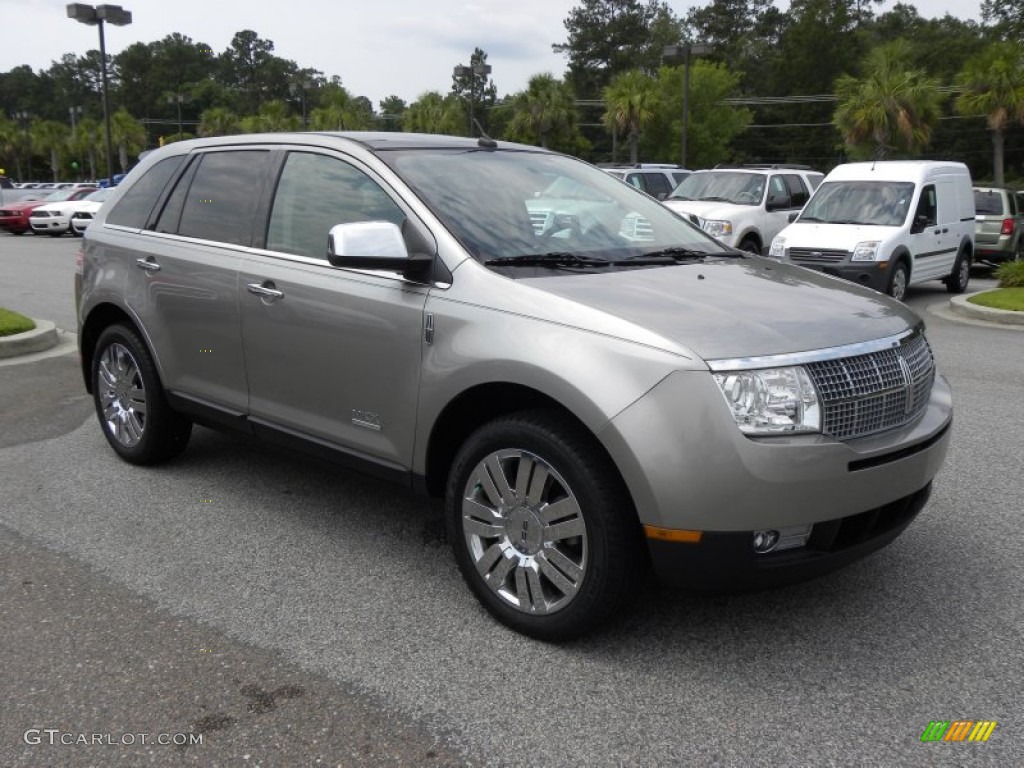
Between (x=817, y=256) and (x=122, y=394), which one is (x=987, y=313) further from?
(x=122, y=394)

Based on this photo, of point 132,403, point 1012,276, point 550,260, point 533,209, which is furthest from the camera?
point 1012,276

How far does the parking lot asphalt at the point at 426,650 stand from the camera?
2891 mm

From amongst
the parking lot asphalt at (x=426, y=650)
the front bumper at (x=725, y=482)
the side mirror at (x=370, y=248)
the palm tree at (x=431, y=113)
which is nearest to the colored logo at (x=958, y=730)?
the parking lot asphalt at (x=426, y=650)

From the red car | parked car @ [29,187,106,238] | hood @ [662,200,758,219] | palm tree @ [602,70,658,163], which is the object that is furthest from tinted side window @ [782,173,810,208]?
palm tree @ [602,70,658,163]

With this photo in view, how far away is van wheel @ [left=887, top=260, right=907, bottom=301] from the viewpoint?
12779 millimetres

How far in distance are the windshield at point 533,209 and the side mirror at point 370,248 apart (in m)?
0.26

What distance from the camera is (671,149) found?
67.6 m

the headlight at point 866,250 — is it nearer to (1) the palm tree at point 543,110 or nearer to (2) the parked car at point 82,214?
(2) the parked car at point 82,214

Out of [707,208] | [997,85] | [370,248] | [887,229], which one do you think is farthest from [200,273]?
[997,85]

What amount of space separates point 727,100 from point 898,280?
6048cm

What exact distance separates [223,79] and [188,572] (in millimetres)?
144434

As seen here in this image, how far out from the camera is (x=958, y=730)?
2930 millimetres

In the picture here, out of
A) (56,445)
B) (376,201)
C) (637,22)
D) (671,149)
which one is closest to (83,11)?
(56,445)

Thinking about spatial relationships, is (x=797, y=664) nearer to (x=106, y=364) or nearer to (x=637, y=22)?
(x=106, y=364)
